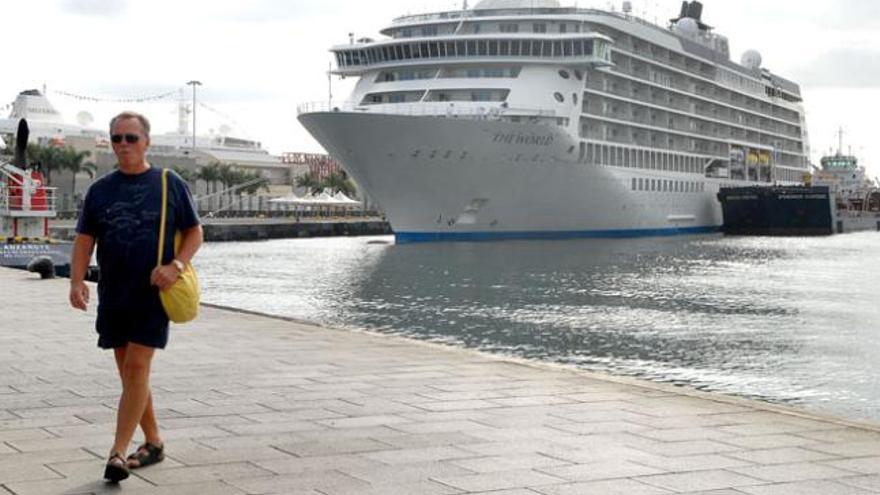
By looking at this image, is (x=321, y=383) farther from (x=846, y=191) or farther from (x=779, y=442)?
(x=846, y=191)

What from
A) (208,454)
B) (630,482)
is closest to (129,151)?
(208,454)

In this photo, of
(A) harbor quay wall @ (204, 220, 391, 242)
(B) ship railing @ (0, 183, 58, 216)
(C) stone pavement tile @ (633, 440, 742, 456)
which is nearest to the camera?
(C) stone pavement tile @ (633, 440, 742, 456)

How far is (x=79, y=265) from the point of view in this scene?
633 centimetres

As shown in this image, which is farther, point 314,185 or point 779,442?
point 314,185

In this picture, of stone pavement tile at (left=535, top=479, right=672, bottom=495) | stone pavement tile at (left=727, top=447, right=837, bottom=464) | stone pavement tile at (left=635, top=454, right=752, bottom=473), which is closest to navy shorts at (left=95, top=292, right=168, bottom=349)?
stone pavement tile at (left=535, top=479, right=672, bottom=495)

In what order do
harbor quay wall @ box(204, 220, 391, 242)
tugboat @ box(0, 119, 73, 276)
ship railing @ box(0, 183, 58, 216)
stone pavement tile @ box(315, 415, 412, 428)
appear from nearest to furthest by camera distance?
stone pavement tile @ box(315, 415, 412, 428), tugboat @ box(0, 119, 73, 276), ship railing @ box(0, 183, 58, 216), harbor quay wall @ box(204, 220, 391, 242)

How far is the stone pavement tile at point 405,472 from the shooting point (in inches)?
241

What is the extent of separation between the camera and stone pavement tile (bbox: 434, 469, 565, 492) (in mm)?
5992

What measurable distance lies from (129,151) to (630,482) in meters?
3.37

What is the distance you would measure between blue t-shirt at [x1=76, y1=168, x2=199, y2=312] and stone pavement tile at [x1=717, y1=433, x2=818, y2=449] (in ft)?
13.0

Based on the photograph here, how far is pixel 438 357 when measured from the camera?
468 inches

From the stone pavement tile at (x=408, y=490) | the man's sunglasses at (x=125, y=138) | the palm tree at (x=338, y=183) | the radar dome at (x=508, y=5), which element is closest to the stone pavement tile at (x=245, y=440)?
the stone pavement tile at (x=408, y=490)

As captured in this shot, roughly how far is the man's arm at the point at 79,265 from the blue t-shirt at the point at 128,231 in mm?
106

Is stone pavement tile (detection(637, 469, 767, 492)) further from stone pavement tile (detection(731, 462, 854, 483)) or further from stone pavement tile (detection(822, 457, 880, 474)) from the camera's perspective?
stone pavement tile (detection(822, 457, 880, 474))
